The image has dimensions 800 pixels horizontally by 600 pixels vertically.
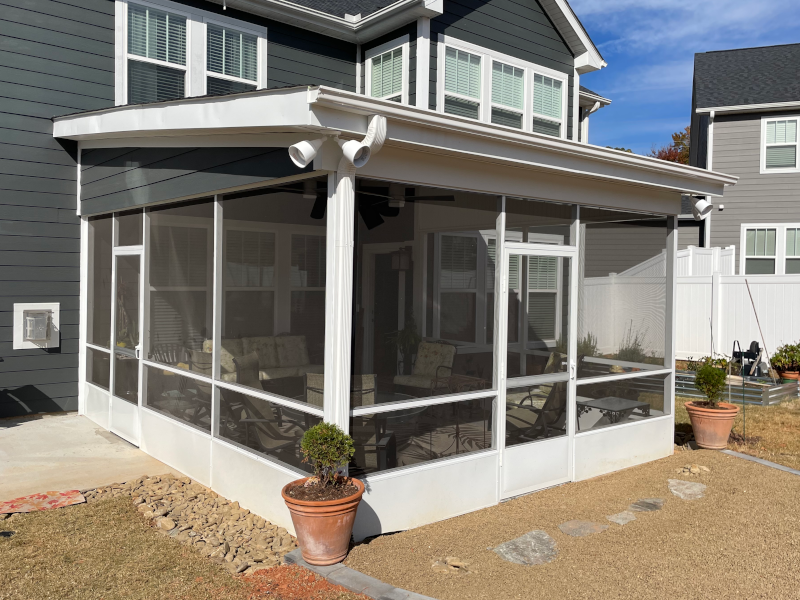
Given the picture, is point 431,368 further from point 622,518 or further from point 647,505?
point 647,505

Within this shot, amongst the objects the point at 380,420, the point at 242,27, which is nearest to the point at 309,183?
the point at 380,420

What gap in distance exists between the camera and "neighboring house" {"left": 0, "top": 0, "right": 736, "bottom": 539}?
15.1 ft

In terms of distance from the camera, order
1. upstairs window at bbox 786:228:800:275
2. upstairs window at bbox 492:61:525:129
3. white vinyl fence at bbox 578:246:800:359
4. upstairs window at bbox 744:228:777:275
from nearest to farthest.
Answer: upstairs window at bbox 492:61:525:129 → white vinyl fence at bbox 578:246:800:359 → upstairs window at bbox 786:228:800:275 → upstairs window at bbox 744:228:777:275

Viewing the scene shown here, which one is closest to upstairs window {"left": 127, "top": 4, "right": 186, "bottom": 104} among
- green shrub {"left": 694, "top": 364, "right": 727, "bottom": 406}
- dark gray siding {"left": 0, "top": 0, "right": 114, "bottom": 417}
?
dark gray siding {"left": 0, "top": 0, "right": 114, "bottom": 417}

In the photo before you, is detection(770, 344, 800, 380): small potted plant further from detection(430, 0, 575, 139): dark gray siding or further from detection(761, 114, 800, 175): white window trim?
detection(761, 114, 800, 175): white window trim

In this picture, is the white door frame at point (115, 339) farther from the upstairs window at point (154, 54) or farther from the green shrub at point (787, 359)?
the green shrub at point (787, 359)

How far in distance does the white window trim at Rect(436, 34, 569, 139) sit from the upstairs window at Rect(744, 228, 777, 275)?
6964mm

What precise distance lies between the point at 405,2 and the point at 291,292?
557cm

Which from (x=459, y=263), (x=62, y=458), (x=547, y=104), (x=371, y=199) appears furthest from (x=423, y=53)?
(x=62, y=458)

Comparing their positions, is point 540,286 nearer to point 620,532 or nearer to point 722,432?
A: point 620,532

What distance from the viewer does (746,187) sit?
50.8 feet

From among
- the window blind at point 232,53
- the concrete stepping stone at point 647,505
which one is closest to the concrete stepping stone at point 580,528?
the concrete stepping stone at point 647,505

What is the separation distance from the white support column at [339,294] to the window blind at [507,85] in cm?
646

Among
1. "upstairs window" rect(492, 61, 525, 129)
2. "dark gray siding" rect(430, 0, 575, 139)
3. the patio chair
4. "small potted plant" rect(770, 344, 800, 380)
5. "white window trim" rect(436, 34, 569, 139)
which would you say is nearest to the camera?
the patio chair
